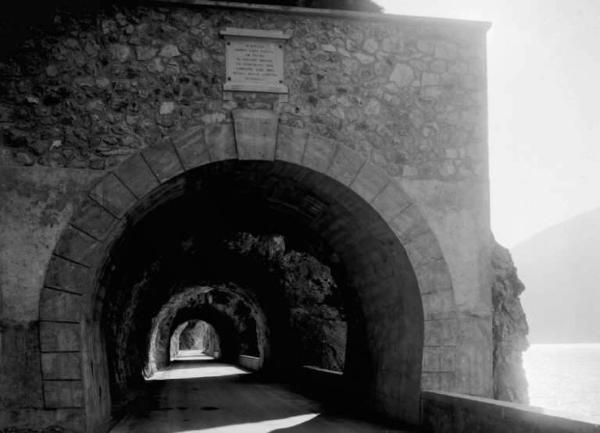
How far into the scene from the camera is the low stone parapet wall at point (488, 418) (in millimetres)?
4367

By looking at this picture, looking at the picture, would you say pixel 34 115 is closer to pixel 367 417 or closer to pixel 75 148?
pixel 75 148

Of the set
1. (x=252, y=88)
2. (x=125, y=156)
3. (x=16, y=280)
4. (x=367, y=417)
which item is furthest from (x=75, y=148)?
(x=367, y=417)

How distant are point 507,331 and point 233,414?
3.89 meters

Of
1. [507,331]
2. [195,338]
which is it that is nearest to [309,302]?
[507,331]

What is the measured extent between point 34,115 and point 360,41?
3691mm

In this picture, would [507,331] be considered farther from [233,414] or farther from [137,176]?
[137,176]

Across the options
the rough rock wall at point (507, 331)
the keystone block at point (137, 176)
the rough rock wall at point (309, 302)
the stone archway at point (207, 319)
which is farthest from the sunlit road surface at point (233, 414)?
the stone archway at point (207, 319)

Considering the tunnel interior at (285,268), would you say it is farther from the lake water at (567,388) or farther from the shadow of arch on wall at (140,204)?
the lake water at (567,388)

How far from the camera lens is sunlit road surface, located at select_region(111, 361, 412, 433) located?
7.65 m

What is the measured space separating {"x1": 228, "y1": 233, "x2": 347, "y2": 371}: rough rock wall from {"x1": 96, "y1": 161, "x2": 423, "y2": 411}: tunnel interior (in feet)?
0.08

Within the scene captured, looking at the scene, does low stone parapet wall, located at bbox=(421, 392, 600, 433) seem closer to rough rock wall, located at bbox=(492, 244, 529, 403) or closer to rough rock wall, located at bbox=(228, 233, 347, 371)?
rough rock wall, located at bbox=(492, 244, 529, 403)

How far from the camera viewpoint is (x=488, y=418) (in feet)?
17.6

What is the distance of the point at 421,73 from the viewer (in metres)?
7.75

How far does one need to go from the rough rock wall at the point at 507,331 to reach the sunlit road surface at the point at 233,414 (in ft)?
5.13
